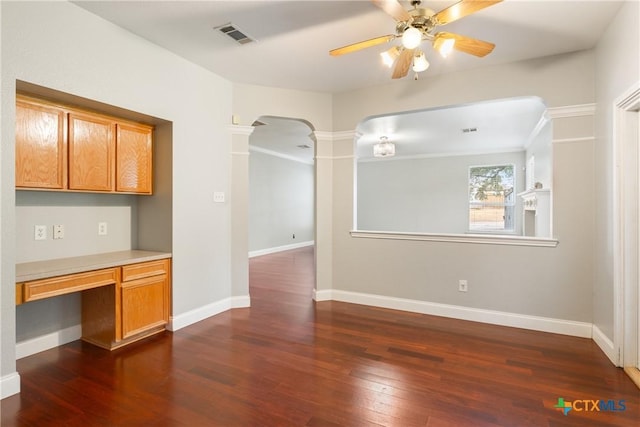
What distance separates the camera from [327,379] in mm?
2238

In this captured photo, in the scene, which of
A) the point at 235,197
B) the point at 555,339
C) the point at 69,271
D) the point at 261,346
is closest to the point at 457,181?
the point at 555,339

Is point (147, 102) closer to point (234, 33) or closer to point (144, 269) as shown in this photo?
point (234, 33)

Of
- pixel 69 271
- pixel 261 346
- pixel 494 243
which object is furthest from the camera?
pixel 494 243

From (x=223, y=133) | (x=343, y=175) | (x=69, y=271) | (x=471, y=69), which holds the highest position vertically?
(x=471, y=69)

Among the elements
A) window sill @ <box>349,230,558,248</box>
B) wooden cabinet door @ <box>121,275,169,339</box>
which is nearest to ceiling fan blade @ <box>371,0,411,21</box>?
window sill @ <box>349,230,558,248</box>

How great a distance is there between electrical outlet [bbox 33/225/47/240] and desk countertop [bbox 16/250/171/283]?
202mm

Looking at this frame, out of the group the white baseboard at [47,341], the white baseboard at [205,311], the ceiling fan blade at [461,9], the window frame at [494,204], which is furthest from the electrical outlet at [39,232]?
the window frame at [494,204]

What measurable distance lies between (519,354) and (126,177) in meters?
3.88

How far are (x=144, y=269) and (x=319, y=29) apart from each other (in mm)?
2675

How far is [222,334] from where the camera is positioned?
3.04 metres

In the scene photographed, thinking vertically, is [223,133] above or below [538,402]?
above

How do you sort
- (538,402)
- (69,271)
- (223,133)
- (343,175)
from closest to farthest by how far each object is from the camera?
1. (538,402)
2. (69,271)
3. (223,133)
4. (343,175)

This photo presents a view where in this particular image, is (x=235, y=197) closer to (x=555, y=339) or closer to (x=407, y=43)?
(x=407, y=43)

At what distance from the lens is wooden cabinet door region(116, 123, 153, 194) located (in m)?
2.86
